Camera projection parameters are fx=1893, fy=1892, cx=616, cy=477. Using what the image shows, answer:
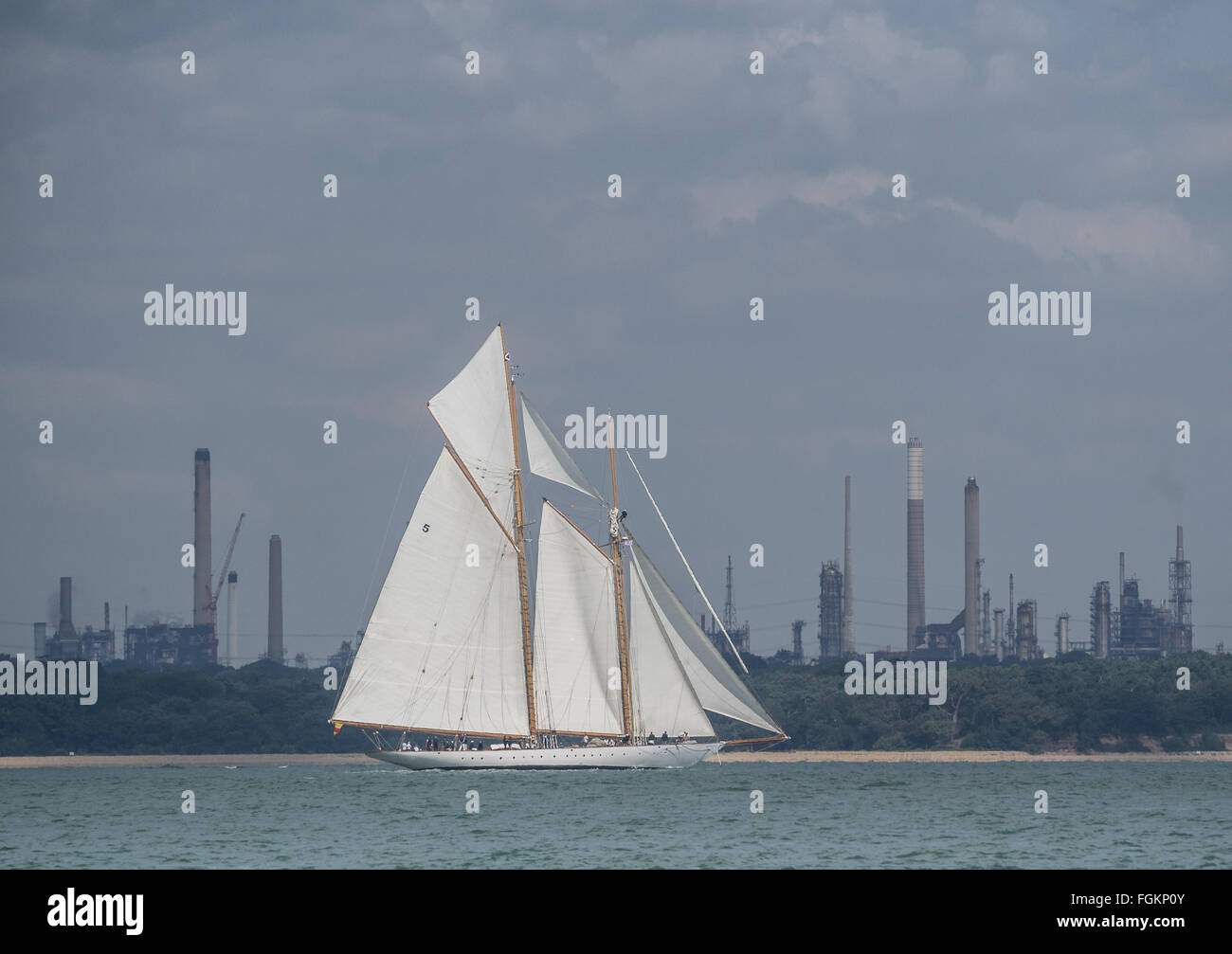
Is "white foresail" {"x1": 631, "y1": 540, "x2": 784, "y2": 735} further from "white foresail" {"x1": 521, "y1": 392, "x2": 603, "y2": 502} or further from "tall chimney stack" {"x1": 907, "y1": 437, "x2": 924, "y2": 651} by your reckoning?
"tall chimney stack" {"x1": 907, "y1": 437, "x2": 924, "y2": 651}

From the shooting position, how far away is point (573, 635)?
9912 cm

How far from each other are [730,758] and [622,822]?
89.6 m

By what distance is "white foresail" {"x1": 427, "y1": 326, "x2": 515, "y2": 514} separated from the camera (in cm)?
10094

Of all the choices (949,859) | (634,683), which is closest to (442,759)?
(634,683)

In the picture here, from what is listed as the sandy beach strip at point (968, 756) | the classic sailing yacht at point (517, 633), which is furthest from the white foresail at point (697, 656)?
the sandy beach strip at point (968, 756)

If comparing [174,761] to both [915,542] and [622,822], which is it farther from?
→ [622,822]

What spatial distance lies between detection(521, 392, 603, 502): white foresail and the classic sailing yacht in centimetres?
8

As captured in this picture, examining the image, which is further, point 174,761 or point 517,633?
point 174,761

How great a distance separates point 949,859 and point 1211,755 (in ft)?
399

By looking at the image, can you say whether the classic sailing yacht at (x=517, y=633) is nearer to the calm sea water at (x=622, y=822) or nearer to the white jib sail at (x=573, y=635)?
the white jib sail at (x=573, y=635)

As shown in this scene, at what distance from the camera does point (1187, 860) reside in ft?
180

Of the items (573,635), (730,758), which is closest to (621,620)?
(573,635)

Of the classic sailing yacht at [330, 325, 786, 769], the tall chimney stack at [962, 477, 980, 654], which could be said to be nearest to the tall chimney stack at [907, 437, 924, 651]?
the tall chimney stack at [962, 477, 980, 654]
